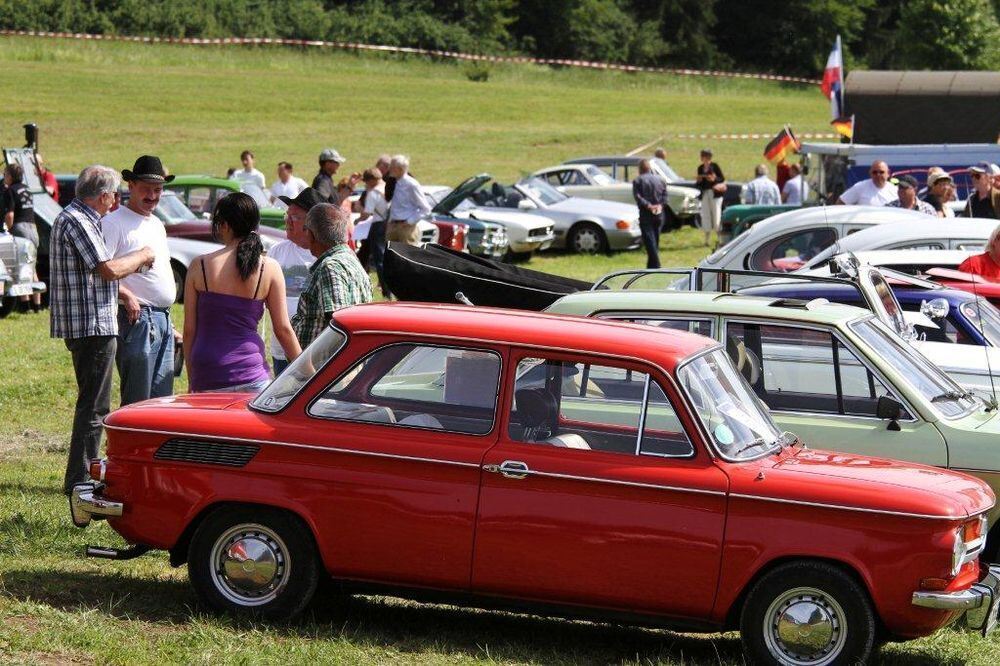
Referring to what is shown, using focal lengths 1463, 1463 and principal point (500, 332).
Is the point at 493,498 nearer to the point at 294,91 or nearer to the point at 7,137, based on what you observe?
the point at 7,137

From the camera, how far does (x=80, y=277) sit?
25.9 ft

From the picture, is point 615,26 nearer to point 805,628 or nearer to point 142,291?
point 142,291

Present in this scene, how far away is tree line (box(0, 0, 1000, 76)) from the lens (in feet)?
199

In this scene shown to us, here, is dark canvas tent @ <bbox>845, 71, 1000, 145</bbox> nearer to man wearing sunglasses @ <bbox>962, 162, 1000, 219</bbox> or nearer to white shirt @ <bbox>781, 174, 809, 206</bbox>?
white shirt @ <bbox>781, 174, 809, 206</bbox>

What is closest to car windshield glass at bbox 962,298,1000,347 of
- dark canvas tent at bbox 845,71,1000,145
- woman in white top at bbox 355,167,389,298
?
woman in white top at bbox 355,167,389,298

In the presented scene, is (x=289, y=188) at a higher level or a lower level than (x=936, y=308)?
lower

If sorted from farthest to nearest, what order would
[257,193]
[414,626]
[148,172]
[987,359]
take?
[257,193], [987,359], [148,172], [414,626]

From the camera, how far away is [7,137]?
39062mm

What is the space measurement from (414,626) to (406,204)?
11935 millimetres

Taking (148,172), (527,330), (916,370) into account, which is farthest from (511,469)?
(148,172)

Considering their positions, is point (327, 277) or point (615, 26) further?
point (615, 26)

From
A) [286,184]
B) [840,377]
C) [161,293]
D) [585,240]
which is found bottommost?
[585,240]

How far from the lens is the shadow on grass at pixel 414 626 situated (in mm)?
6145

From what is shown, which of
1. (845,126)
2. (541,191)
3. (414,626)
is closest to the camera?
(414,626)
